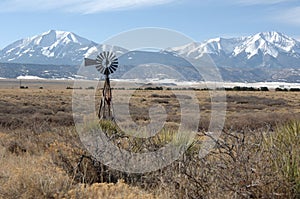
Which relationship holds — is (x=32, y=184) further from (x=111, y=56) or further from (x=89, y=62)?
(x=111, y=56)

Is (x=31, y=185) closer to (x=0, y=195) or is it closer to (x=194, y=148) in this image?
(x=0, y=195)

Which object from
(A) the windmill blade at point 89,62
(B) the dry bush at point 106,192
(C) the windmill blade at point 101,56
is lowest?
(B) the dry bush at point 106,192

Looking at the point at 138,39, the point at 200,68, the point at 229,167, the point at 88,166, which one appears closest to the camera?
the point at 229,167

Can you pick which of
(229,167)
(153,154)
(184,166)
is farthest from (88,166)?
(229,167)

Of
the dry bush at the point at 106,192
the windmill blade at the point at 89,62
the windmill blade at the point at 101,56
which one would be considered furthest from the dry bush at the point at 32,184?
the windmill blade at the point at 101,56

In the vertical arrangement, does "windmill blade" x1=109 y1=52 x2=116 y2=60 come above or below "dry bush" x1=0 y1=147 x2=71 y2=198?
above

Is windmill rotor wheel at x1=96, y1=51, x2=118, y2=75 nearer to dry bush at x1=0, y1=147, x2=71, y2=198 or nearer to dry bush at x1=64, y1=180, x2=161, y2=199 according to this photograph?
dry bush at x1=0, y1=147, x2=71, y2=198

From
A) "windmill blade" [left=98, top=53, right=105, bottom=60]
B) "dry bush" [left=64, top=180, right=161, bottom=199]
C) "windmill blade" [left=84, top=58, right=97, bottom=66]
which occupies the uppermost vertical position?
"windmill blade" [left=98, top=53, right=105, bottom=60]

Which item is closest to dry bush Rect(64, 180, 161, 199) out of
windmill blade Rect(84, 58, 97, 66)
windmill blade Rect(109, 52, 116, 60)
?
windmill blade Rect(84, 58, 97, 66)

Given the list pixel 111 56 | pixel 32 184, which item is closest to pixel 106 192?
pixel 32 184

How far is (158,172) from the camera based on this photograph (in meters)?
7.26

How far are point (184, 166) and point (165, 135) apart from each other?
2.17 metres

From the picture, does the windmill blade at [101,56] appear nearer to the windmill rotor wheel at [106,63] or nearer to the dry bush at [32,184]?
the windmill rotor wheel at [106,63]

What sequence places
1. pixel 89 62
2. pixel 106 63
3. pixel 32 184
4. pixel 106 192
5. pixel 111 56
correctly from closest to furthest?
pixel 106 192 < pixel 32 184 < pixel 89 62 < pixel 111 56 < pixel 106 63
